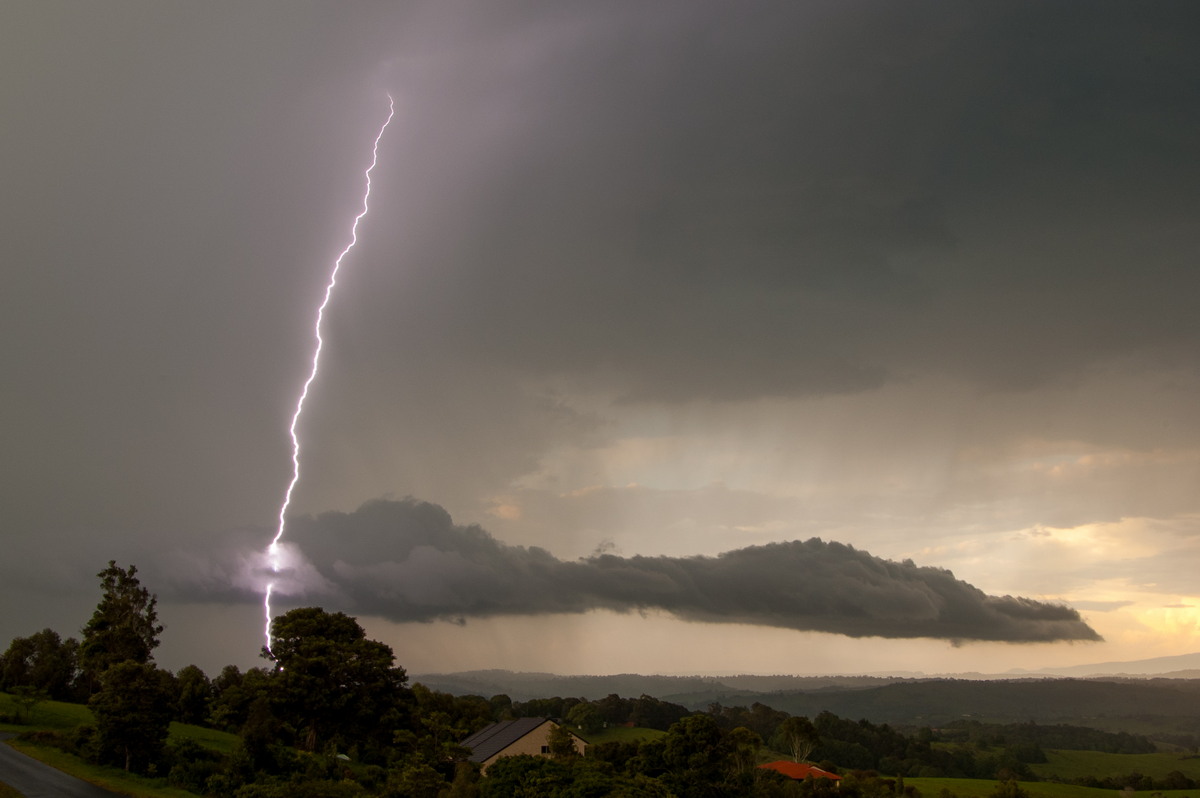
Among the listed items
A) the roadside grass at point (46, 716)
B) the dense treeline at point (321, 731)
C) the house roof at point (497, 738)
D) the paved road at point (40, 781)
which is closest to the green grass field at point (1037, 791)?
the dense treeline at point (321, 731)

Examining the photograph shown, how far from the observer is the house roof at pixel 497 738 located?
231 feet

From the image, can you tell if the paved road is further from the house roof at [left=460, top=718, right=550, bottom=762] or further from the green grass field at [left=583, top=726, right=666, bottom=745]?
the green grass field at [left=583, top=726, right=666, bottom=745]

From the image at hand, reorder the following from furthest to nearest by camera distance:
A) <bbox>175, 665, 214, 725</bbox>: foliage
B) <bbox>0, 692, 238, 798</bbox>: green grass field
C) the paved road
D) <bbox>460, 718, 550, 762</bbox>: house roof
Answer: <bbox>175, 665, 214, 725</bbox>: foliage → <bbox>460, 718, 550, 762</bbox>: house roof → <bbox>0, 692, 238, 798</bbox>: green grass field → the paved road

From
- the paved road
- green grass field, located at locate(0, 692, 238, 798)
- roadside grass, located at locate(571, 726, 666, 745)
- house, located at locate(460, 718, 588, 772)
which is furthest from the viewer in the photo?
roadside grass, located at locate(571, 726, 666, 745)

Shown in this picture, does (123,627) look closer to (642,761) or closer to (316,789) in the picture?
(316,789)

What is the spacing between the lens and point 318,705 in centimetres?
6656

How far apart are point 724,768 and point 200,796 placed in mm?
32170

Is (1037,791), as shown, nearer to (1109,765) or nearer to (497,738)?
(497,738)

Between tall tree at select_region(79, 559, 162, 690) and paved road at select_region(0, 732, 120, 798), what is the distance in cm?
3010

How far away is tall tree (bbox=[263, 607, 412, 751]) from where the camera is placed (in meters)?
66.4

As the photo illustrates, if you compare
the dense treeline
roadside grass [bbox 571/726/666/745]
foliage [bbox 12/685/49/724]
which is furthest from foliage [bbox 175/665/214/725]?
roadside grass [bbox 571/726/666/745]

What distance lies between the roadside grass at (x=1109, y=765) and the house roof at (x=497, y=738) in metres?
117

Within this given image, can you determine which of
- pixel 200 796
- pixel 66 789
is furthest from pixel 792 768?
pixel 66 789

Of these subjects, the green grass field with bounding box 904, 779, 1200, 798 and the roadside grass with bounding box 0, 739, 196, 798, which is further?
the green grass field with bounding box 904, 779, 1200, 798
